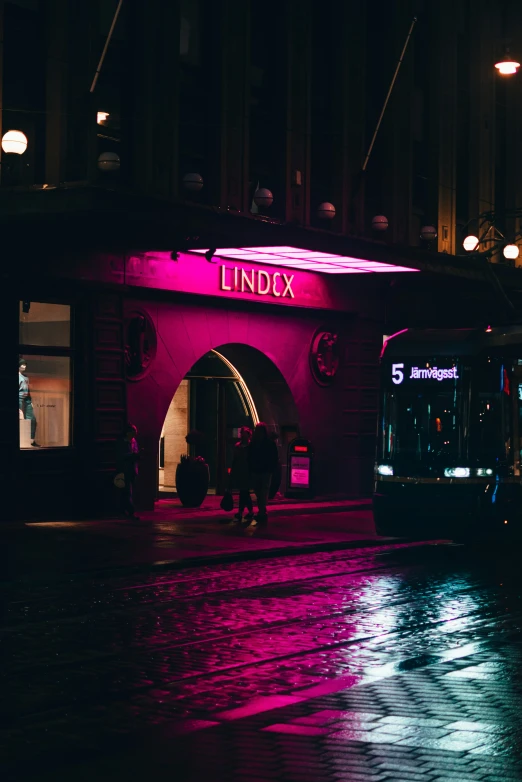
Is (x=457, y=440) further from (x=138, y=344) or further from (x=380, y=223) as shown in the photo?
(x=380, y=223)

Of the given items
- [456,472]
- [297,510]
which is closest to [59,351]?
[297,510]

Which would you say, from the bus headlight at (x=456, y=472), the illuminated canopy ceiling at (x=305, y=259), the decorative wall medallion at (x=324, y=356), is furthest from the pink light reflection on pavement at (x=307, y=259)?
the bus headlight at (x=456, y=472)

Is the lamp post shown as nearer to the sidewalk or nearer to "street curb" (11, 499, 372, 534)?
"street curb" (11, 499, 372, 534)

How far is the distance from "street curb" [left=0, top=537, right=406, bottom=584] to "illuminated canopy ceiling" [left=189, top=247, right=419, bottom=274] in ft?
20.6

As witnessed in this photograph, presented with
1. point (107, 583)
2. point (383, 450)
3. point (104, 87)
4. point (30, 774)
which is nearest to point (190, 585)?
point (107, 583)

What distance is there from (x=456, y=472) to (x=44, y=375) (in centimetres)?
762

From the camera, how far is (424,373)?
20203 millimetres

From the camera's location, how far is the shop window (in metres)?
22.8

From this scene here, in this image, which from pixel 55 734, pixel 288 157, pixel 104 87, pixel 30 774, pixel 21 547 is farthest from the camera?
pixel 288 157

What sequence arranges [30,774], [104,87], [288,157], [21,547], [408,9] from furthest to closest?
[408,9]
[288,157]
[104,87]
[21,547]
[30,774]

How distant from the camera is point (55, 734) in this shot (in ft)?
25.5

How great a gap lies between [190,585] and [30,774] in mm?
8473

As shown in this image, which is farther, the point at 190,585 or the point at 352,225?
the point at 352,225

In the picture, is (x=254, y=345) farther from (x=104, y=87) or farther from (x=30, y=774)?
(x=30, y=774)
